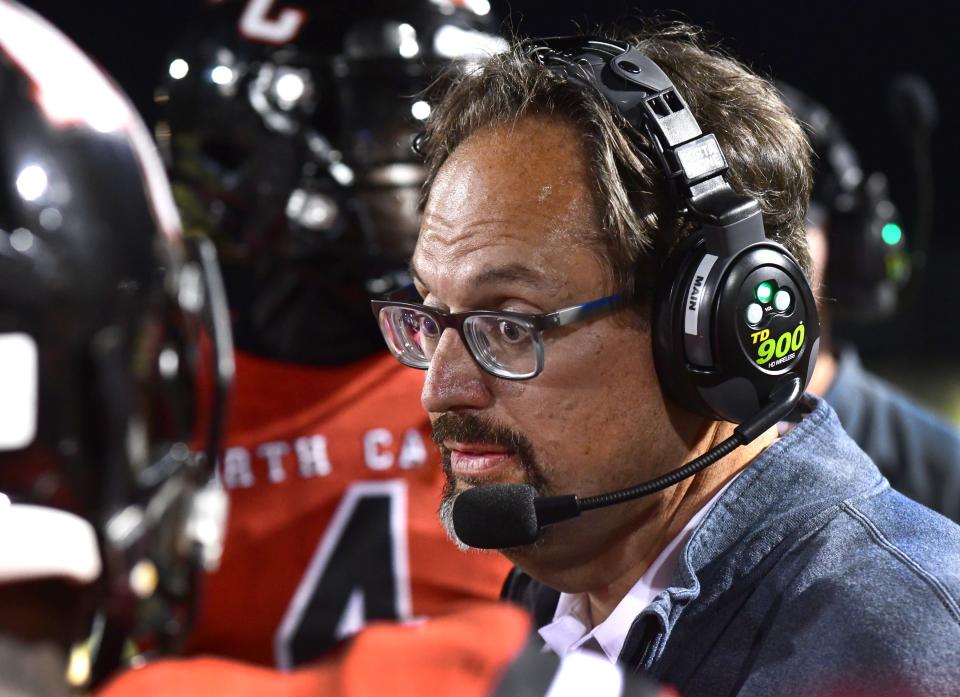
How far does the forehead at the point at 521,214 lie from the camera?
A: 3.33 feet

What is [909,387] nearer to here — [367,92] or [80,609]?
[367,92]

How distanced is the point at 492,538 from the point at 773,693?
24cm

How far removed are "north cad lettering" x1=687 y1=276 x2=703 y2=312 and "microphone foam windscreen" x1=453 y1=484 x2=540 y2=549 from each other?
188mm

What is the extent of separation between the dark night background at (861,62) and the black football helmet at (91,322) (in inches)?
65.7

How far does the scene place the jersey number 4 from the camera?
5.65ft

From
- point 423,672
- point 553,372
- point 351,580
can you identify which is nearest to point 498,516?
point 553,372

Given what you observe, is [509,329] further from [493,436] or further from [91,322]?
[91,322]

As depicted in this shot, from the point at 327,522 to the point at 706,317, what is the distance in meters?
0.94

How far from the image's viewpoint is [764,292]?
38.5 inches

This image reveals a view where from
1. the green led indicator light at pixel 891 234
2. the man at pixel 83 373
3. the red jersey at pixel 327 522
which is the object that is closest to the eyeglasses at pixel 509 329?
the man at pixel 83 373

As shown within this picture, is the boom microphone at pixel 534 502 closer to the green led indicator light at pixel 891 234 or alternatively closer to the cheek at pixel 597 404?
the cheek at pixel 597 404

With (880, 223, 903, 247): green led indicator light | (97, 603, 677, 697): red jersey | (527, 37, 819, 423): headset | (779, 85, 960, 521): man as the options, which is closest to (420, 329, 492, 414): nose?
(527, 37, 819, 423): headset

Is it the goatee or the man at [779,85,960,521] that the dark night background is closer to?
the man at [779,85,960,521]

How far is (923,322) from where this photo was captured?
4.68 metres
